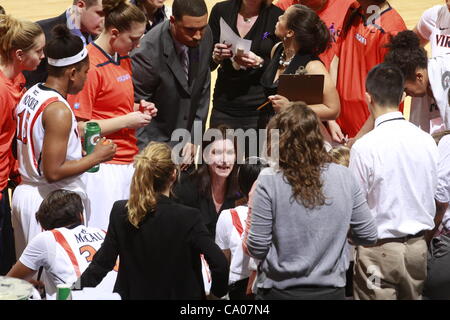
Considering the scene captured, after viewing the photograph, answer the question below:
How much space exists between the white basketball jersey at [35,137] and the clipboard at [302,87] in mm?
1213

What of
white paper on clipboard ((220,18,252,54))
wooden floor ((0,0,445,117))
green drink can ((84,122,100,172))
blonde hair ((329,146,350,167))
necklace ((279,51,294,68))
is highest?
wooden floor ((0,0,445,117))

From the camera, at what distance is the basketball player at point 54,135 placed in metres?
4.71

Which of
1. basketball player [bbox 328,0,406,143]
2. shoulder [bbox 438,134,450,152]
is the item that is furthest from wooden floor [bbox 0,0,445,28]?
shoulder [bbox 438,134,450,152]

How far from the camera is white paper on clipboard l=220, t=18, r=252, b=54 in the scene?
19.4ft

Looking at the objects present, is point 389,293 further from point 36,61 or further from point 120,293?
point 36,61

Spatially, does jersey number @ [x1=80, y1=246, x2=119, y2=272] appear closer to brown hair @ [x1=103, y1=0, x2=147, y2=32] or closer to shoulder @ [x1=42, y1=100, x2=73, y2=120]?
shoulder @ [x1=42, y1=100, x2=73, y2=120]

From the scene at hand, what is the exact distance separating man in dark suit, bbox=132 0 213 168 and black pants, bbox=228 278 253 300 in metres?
1.23

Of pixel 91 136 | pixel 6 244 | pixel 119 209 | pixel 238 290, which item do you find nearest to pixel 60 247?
pixel 119 209

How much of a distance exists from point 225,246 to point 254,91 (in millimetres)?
1755

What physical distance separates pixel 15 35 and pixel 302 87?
5.35 ft

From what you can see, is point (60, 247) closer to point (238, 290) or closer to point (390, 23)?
point (238, 290)

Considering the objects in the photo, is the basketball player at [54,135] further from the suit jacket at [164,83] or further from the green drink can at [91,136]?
the suit jacket at [164,83]

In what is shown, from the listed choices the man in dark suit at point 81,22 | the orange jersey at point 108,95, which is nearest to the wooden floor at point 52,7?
the man in dark suit at point 81,22

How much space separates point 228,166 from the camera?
549 cm
